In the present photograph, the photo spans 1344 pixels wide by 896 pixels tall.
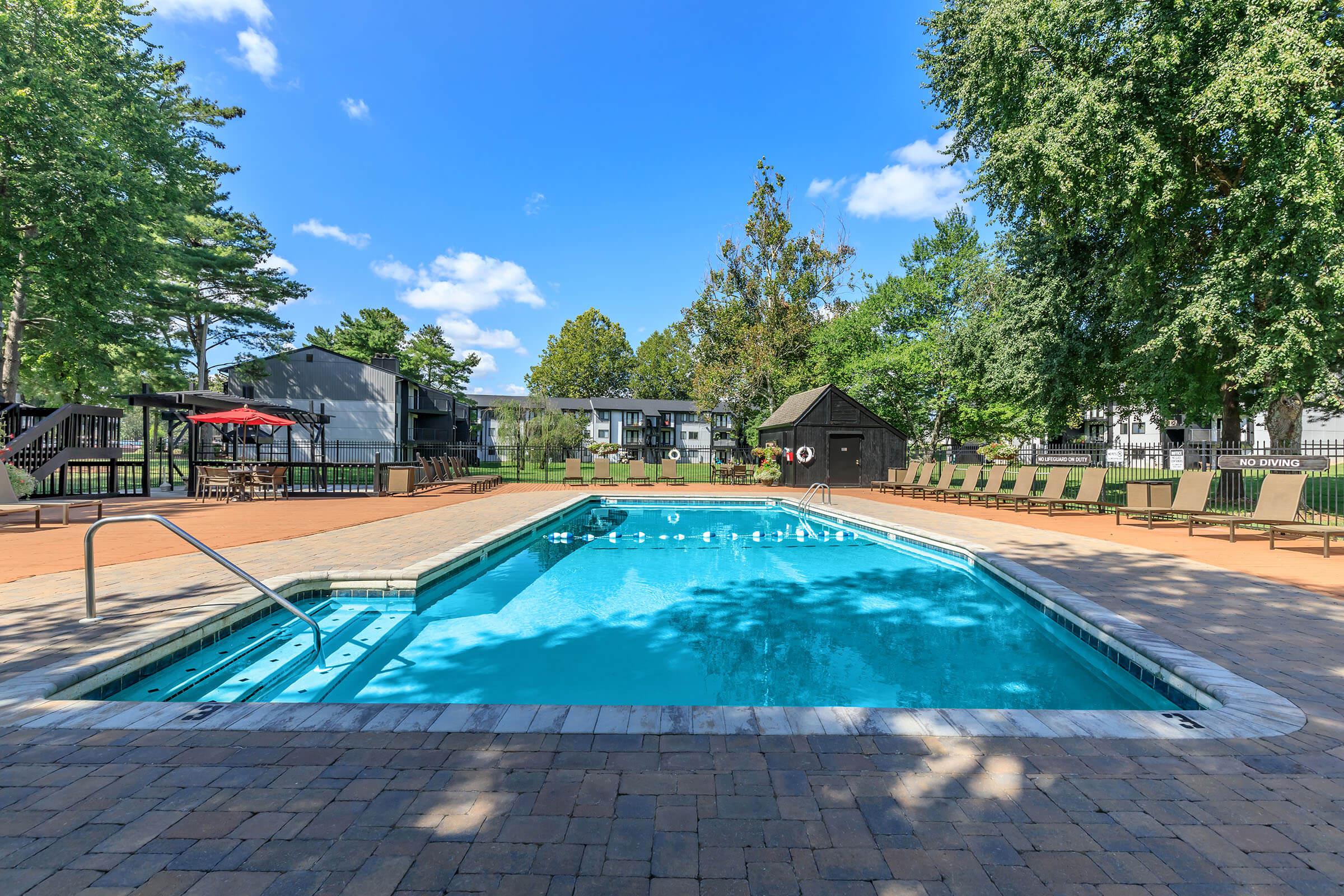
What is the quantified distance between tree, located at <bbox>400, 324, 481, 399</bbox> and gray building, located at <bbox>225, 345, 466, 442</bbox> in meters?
18.7

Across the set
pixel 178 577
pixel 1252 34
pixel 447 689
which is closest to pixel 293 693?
pixel 447 689

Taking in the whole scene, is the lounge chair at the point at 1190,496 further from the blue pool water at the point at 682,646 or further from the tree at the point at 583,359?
the tree at the point at 583,359

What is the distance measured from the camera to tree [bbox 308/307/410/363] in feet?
167

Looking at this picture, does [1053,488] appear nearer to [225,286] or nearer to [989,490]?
[989,490]

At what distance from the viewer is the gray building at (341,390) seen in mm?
34719

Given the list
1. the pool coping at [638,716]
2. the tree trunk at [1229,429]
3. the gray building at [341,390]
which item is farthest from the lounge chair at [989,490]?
the gray building at [341,390]

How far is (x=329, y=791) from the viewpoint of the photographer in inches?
97.3

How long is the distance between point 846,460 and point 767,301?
539 inches

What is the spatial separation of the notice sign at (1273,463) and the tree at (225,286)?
36677mm

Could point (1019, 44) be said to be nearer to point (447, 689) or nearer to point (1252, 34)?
point (1252, 34)

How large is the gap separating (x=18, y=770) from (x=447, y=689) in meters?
2.47

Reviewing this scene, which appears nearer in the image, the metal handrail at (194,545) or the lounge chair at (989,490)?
the metal handrail at (194,545)

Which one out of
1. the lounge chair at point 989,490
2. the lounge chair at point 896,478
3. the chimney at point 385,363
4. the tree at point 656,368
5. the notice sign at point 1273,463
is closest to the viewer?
the notice sign at point 1273,463

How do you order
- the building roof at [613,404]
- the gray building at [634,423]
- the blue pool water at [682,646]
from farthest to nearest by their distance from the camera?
1. the building roof at [613,404]
2. the gray building at [634,423]
3. the blue pool water at [682,646]
